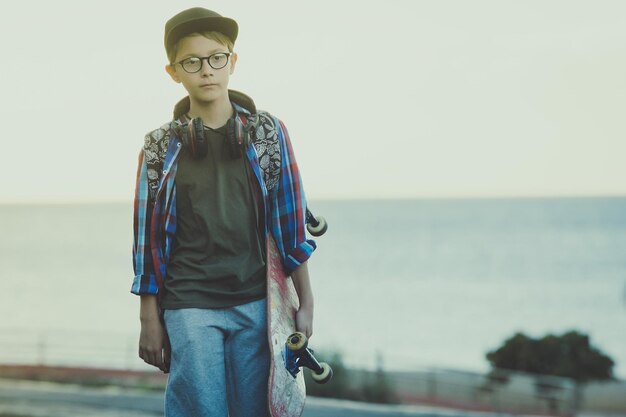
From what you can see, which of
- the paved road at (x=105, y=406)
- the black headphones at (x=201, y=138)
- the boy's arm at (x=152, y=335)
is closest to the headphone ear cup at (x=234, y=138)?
the black headphones at (x=201, y=138)

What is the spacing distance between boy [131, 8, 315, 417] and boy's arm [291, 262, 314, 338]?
0.51 ft

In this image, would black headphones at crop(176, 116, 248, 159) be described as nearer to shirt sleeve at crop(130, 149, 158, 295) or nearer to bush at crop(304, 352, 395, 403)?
shirt sleeve at crop(130, 149, 158, 295)

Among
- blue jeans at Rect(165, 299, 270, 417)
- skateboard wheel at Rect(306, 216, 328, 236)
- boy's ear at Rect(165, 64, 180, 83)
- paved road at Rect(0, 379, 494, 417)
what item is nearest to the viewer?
blue jeans at Rect(165, 299, 270, 417)

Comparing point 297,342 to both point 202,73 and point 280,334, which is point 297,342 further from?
point 202,73

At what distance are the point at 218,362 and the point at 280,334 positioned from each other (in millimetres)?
245

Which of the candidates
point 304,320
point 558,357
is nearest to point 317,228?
point 304,320

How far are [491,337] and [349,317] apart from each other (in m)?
7.92

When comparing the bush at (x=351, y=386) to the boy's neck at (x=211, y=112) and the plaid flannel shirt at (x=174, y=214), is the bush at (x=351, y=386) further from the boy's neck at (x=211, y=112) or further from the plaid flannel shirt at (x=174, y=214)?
the boy's neck at (x=211, y=112)

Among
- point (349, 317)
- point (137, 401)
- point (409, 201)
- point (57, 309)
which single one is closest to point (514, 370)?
point (137, 401)

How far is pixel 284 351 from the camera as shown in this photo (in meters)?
3.50

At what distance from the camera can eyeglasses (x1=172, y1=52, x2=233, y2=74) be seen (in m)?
3.50

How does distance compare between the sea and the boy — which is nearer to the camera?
the boy

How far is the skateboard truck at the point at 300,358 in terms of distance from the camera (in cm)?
346

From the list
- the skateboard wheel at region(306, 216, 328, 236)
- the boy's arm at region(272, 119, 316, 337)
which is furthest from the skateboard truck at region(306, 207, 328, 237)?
the boy's arm at region(272, 119, 316, 337)
